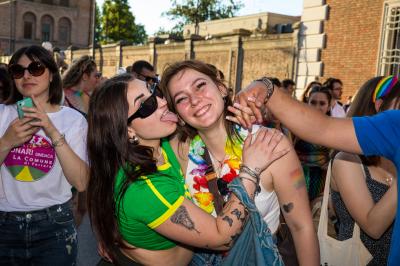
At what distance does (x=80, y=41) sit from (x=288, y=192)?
182ft

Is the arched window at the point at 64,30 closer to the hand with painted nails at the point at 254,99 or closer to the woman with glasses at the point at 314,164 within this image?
the woman with glasses at the point at 314,164

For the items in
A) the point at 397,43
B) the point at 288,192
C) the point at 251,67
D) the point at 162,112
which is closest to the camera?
the point at 288,192

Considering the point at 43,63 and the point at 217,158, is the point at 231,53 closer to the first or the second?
the point at 43,63

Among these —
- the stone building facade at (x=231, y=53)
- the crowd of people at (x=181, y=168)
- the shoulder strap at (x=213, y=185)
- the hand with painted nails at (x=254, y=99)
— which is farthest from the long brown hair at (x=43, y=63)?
the stone building facade at (x=231, y=53)

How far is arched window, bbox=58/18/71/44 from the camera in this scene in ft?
173

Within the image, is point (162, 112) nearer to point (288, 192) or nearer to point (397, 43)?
point (288, 192)

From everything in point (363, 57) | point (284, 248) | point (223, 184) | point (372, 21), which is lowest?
point (284, 248)

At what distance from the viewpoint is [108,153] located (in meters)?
2.25

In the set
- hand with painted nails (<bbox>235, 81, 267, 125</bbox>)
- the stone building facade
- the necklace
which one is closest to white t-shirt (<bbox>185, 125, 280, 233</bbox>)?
hand with painted nails (<bbox>235, 81, 267, 125</bbox>)

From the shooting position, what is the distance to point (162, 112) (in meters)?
2.41

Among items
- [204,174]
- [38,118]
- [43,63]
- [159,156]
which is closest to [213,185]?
[204,174]

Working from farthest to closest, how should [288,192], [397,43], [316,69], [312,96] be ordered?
[316,69]
[397,43]
[312,96]
[288,192]

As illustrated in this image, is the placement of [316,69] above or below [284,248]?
above

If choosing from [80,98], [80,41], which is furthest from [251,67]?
[80,41]
